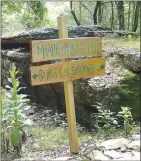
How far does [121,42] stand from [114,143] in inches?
82.4

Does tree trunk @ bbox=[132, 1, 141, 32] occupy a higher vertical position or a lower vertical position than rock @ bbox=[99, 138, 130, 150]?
higher

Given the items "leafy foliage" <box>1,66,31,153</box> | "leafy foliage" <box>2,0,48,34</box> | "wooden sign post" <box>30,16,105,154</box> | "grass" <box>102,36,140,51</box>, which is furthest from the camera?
"leafy foliage" <box>2,0,48,34</box>

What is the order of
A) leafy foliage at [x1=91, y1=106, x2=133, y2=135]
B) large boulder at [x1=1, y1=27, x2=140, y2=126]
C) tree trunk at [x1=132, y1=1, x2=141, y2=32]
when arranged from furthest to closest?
tree trunk at [x1=132, y1=1, x2=141, y2=32], large boulder at [x1=1, y1=27, x2=140, y2=126], leafy foliage at [x1=91, y1=106, x2=133, y2=135]

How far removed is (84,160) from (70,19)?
10.6 feet

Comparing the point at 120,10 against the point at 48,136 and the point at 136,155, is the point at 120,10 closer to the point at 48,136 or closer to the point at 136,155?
the point at 48,136

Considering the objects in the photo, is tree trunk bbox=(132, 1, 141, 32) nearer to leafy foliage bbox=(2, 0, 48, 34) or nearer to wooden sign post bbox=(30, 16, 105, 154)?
leafy foliage bbox=(2, 0, 48, 34)

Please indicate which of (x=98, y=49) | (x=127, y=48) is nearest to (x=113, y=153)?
(x=98, y=49)

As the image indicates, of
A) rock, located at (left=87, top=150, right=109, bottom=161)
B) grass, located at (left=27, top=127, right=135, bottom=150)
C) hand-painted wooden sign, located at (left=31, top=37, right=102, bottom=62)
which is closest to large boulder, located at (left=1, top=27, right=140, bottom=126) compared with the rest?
grass, located at (left=27, top=127, right=135, bottom=150)

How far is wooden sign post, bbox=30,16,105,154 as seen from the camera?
7.59ft

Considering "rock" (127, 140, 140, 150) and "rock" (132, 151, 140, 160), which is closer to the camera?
"rock" (132, 151, 140, 160)

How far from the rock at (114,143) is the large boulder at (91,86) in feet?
2.04

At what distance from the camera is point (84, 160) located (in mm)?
2301

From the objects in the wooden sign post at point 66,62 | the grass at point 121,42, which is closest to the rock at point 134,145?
the wooden sign post at point 66,62

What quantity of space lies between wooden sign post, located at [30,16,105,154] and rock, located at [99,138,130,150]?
0.78ft
